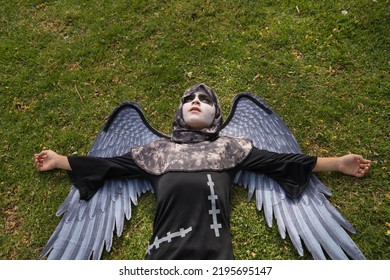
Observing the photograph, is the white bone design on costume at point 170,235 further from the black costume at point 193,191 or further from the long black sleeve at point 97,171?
the long black sleeve at point 97,171

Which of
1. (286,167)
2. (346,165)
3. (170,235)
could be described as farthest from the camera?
(346,165)

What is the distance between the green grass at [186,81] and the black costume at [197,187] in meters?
0.29

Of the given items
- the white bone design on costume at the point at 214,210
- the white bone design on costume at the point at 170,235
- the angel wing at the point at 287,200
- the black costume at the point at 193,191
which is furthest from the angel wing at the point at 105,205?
the angel wing at the point at 287,200

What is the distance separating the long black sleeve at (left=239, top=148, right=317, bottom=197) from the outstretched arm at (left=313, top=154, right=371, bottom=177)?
0.12 metres

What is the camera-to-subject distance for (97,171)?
4535mm

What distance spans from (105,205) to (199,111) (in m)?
1.73

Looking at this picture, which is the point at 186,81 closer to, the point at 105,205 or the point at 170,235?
the point at 105,205

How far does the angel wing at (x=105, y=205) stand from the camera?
4.36 m

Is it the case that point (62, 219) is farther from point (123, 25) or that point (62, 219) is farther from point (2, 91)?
point (123, 25)

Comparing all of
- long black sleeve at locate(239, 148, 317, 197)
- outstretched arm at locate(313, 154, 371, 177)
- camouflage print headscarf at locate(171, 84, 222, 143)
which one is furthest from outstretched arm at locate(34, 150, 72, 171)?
outstretched arm at locate(313, 154, 371, 177)

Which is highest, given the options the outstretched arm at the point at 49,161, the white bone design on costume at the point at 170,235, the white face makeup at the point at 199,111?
the white face makeup at the point at 199,111

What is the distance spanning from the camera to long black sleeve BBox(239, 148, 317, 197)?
4.32m

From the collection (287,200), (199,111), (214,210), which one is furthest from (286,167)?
(199,111)

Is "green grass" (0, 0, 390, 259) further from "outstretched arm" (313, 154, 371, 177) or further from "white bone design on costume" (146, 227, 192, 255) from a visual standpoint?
"white bone design on costume" (146, 227, 192, 255)
